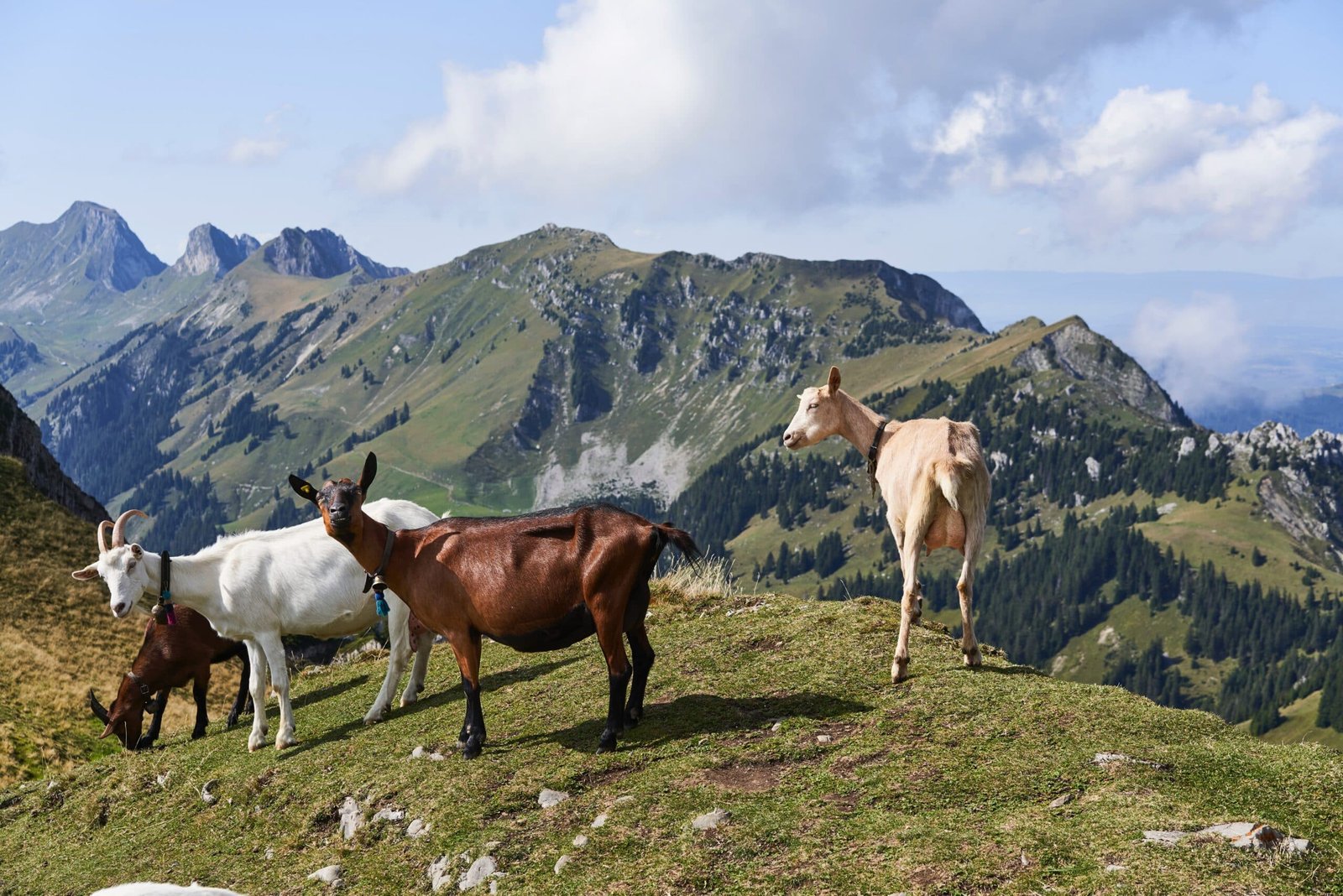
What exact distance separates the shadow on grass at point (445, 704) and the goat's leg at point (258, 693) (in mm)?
687

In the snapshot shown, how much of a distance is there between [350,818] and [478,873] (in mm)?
2932

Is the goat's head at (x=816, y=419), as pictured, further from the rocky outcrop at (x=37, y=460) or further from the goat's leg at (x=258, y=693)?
the rocky outcrop at (x=37, y=460)

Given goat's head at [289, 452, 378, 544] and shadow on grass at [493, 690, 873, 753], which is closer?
shadow on grass at [493, 690, 873, 753]

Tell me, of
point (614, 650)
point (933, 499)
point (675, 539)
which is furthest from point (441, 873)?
point (933, 499)

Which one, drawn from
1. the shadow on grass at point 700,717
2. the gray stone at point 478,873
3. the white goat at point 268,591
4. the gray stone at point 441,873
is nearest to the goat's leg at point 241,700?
the white goat at point 268,591

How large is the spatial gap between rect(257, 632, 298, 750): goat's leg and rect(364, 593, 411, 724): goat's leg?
1.17 meters

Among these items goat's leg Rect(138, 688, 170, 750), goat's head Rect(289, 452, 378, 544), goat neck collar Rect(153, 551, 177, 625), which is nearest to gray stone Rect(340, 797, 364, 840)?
goat's head Rect(289, 452, 378, 544)

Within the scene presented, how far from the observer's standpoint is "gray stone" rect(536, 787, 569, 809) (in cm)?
1108

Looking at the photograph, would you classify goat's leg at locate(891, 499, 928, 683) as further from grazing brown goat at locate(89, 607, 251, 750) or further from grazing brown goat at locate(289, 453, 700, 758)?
grazing brown goat at locate(89, 607, 251, 750)

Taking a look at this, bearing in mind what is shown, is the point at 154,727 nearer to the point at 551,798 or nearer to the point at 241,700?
the point at 241,700

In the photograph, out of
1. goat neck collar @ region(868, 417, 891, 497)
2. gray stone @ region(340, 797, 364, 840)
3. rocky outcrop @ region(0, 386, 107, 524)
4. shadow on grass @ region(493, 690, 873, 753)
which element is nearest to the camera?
gray stone @ region(340, 797, 364, 840)

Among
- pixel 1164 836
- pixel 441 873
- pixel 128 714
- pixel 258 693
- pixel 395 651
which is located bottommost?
pixel 128 714

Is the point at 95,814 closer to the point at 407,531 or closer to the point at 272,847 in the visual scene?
the point at 272,847

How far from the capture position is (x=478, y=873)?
9820 millimetres
